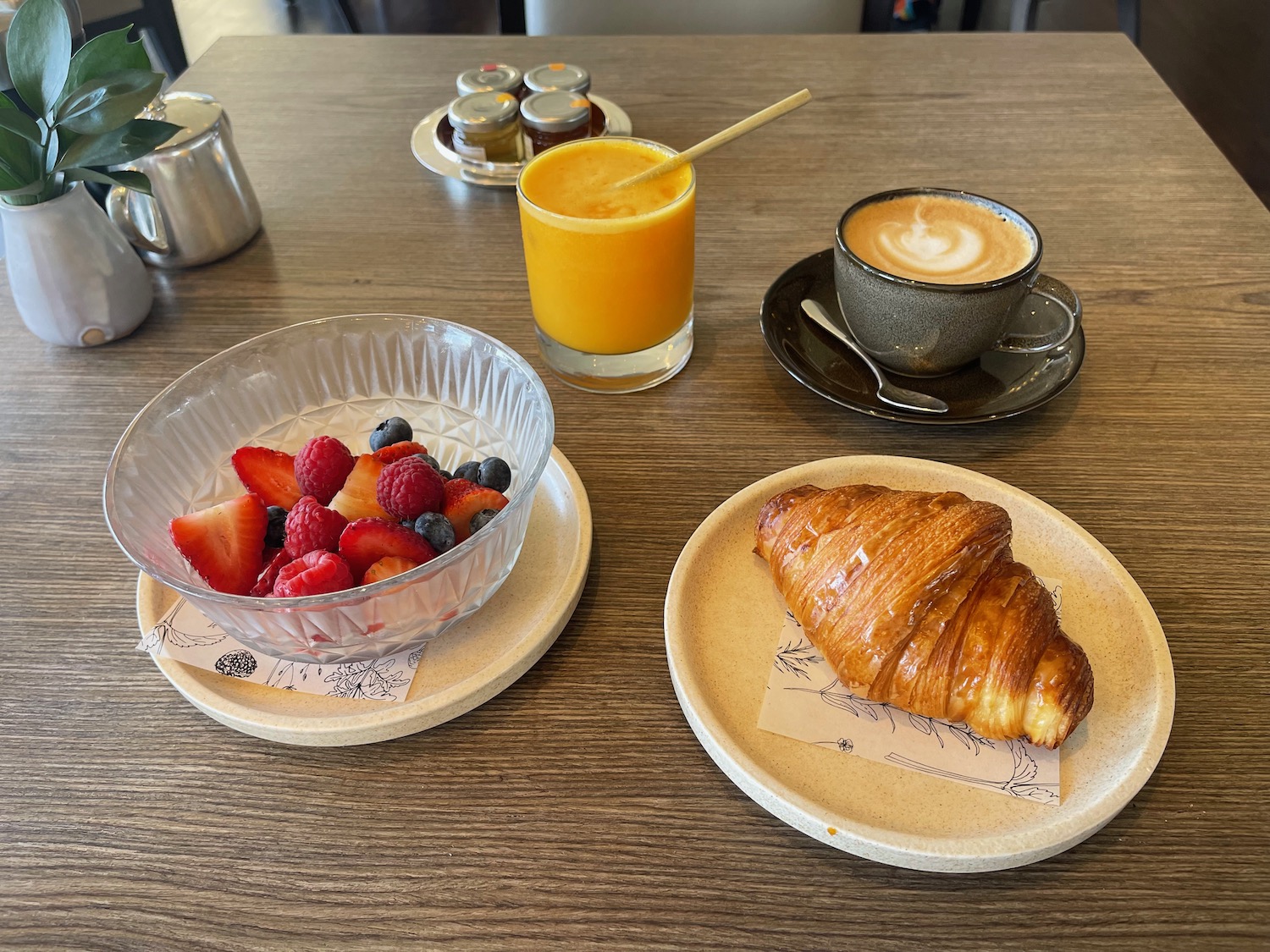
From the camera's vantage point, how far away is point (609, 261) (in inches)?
30.5

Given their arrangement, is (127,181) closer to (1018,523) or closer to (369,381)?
(369,381)

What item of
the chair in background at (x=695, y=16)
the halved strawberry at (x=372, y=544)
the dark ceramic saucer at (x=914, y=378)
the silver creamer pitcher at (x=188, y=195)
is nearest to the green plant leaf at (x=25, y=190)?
the silver creamer pitcher at (x=188, y=195)

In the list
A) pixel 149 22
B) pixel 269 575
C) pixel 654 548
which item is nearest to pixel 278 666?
pixel 269 575

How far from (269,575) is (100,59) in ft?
1.87

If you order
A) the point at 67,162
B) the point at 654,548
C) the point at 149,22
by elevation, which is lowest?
the point at 149,22

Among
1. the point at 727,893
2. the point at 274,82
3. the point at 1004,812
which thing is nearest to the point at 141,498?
the point at 727,893

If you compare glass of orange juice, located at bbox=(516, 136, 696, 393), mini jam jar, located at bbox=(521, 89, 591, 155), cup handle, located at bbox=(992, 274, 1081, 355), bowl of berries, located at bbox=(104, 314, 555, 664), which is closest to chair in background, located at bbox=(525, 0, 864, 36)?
mini jam jar, located at bbox=(521, 89, 591, 155)

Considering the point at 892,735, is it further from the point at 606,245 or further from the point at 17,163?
the point at 17,163

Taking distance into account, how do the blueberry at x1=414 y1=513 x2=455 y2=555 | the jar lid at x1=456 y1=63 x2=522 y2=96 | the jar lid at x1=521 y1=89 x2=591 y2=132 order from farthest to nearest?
1. the jar lid at x1=456 y1=63 x2=522 y2=96
2. the jar lid at x1=521 y1=89 x2=591 y2=132
3. the blueberry at x1=414 y1=513 x2=455 y2=555

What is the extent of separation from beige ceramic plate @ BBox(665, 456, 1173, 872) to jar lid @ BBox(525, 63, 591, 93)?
0.73 metres

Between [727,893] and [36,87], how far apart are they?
893 millimetres

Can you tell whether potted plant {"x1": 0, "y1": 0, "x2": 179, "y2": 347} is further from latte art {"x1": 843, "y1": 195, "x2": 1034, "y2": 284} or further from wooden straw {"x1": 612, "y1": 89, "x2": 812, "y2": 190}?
latte art {"x1": 843, "y1": 195, "x2": 1034, "y2": 284}

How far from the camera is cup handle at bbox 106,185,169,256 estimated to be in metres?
0.99

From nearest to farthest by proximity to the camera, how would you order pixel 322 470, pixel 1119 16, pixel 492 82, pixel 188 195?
1. pixel 322 470
2. pixel 188 195
3. pixel 492 82
4. pixel 1119 16
